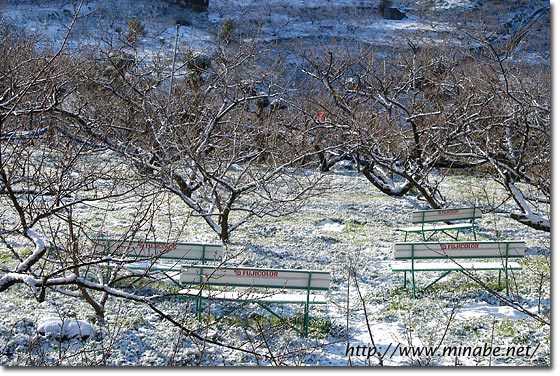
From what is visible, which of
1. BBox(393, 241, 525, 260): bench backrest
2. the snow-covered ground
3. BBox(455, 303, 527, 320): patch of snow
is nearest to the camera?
the snow-covered ground

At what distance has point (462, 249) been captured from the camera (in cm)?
774

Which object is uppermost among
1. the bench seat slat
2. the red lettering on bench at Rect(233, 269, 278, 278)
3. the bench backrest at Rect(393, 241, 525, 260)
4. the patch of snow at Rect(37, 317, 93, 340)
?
the red lettering on bench at Rect(233, 269, 278, 278)

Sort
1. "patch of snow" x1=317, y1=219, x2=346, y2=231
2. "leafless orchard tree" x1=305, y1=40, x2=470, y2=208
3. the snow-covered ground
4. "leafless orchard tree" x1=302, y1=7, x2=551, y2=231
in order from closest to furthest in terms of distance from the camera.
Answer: the snow-covered ground < "patch of snow" x1=317, y1=219, x2=346, y2=231 < "leafless orchard tree" x1=302, y1=7, x2=551, y2=231 < "leafless orchard tree" x1=305, y1=40, x2=470, y2=208

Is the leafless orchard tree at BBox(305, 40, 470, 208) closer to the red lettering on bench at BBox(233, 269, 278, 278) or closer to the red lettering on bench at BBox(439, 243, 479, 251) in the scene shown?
the red lettering on bench at BBox(439, 243, 479, 251)

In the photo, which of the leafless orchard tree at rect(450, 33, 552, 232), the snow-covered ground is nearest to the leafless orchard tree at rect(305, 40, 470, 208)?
the snow-covered ground

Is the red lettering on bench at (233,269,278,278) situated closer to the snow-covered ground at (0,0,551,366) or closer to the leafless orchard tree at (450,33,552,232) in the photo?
the snow-covered ground at (0,0,551,366)

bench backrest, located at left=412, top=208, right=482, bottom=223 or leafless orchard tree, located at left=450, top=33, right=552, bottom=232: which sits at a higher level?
leafless orchard tree, located at left=450, top=33, right=552, bottom=232

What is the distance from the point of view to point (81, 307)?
6.97 m

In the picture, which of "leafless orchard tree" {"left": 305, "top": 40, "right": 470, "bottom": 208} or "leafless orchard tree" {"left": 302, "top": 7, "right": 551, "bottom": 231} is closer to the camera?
"leafless orchard tree" {"left": 302, "top": 7, "right": 551, "bottom": 231}

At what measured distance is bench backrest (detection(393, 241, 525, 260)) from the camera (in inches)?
300

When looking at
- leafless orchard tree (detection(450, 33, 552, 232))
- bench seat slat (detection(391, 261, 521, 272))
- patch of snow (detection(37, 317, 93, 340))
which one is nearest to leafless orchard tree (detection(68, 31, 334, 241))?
bench seat slat (detection(391, 261, 521, 272))

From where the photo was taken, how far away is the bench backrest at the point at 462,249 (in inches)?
300

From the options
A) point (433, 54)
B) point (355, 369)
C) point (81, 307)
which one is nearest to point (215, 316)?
point (81, 307)

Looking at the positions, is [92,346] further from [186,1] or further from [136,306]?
[186,1]
